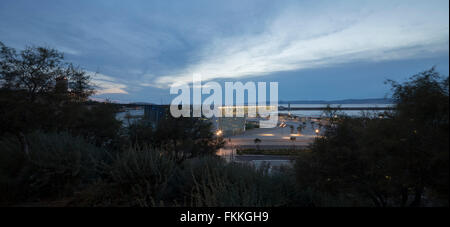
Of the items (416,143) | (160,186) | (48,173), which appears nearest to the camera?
(416,143)

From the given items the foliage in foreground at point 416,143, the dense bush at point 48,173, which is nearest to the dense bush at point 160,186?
the dense bush at point 48,173

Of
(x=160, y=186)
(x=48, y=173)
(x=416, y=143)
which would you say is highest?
(x=416, y=143)

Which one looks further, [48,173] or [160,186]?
[48,173]

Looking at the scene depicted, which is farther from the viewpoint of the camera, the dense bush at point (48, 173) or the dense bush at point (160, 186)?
the dense bush at point (48, 173)

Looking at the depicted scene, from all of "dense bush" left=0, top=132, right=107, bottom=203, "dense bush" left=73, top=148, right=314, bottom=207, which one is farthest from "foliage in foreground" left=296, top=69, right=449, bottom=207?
"dense bush" left=0, top=132, right=107, bottom=203

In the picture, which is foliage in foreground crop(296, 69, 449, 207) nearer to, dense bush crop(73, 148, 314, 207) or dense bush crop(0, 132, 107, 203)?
dense bush crop(73, 148, 314, 207)

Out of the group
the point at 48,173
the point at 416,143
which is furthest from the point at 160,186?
the point at 416,143

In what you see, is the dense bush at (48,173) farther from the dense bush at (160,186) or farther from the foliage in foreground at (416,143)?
the foliage in foreground at (416,143)

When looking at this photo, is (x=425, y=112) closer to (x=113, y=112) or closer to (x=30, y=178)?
(x=30, y=178)

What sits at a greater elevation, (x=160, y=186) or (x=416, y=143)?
(x=416, y=143)

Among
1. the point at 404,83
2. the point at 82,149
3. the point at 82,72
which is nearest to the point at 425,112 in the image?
the point at 404,83

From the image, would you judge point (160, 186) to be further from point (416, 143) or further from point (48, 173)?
point (416, 143)

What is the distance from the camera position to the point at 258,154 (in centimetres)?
2977

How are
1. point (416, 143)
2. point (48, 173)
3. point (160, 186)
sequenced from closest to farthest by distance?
point (416, 143) → point (160, 186) → point (48, 173)
